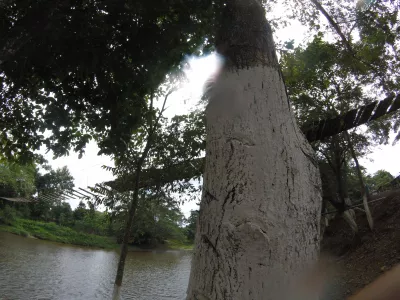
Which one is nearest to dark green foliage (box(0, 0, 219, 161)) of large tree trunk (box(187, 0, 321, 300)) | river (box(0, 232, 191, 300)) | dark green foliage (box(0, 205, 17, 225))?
large tree trunk (box(187, 0, 321, 300))

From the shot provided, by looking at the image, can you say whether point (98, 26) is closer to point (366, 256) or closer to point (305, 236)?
point (305, 236)

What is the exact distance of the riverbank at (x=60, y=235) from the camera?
71.9 feet

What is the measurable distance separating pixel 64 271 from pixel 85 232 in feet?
47.4

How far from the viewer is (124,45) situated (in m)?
3.80

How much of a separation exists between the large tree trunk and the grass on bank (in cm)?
2343

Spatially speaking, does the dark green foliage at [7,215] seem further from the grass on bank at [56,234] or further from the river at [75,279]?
the river at [75,279]

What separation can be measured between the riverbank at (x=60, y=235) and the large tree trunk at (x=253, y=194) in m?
22.5

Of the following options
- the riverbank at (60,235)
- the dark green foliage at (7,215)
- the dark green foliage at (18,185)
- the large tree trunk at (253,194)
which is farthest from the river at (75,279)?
the dark green foliage at (7,215)

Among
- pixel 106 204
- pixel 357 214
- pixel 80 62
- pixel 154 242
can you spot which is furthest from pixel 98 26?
pixel 154 242

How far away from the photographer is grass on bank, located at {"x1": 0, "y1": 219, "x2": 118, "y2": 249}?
2190cm

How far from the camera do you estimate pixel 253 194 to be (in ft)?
3.58

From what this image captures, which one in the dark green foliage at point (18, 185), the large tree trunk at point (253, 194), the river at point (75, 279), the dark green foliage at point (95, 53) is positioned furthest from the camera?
the dark green foliage at point (18, 185)

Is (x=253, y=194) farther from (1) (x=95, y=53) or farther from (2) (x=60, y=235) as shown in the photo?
(2) (x=60, y=235)

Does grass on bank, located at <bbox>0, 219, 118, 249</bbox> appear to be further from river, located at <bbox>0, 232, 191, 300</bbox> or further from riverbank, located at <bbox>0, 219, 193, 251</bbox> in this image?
river, located at <bbox>0, 232, 191, 300</bbox>
